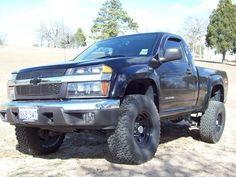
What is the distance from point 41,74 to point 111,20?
5157cm

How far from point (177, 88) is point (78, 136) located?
2324 millimetres

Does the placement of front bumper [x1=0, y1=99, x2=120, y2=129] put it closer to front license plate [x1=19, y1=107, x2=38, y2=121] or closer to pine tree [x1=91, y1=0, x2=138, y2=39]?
front license plate [x1=19, y1=107, x2=38, y2=121]

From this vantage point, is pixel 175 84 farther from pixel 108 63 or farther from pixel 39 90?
pixel 39 90

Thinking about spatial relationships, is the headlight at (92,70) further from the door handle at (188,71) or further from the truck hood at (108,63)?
the door handle at (188,71)

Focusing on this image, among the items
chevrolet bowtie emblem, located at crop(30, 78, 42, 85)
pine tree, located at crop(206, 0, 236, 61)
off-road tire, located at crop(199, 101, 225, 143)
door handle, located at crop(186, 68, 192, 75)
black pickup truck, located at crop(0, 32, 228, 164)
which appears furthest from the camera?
pine tree, located at crop(206, 0, 236, 61)

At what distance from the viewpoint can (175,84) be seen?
6648 mm

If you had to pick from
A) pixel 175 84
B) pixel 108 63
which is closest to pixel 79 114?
pixel 108 63

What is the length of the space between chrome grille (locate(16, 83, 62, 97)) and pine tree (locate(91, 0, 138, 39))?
4976cm

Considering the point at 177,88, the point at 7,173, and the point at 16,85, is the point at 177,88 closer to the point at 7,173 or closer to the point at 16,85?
the point at 16,85

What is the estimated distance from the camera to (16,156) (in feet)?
21.0

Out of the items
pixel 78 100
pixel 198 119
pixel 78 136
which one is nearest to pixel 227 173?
pixel 78 100

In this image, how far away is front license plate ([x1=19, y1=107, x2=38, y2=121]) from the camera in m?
5.44

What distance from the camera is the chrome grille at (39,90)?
5.48 m

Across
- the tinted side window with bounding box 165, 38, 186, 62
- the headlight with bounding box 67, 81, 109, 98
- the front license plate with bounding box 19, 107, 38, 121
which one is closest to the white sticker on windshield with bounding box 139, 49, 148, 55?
the tinted side window with bounding box 165, 38, 186, 62
